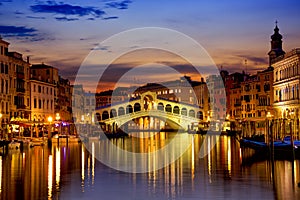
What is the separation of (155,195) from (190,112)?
282 feet

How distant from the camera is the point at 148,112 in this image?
89.3 metres

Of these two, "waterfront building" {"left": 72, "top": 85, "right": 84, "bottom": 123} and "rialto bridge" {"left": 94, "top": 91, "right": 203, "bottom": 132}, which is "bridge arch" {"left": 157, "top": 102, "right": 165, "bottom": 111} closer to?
"rialto bridge" {"left": 94, "top": 91, "right": 203, "bottom": 132}

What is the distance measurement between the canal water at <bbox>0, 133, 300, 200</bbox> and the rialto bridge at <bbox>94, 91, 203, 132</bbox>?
56.8 m

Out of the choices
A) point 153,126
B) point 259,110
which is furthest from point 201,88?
point 259,110

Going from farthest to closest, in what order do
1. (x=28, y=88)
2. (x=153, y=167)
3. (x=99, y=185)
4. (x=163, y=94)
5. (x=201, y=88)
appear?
(x=163, y=94) < (x=201, y=88) < (x=28, y=88) < (x=153, y=167) < (x=99, y=185)

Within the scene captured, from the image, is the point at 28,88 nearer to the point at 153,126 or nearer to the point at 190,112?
the point at 190,112

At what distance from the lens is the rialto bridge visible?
3501 inches

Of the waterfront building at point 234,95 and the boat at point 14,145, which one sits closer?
the boat at point 14,145

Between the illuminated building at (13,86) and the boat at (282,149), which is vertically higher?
the illuminated building at (13,86)

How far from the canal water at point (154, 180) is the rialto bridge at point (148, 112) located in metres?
56.8

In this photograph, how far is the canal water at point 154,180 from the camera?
19.4 meters

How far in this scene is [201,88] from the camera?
113562 mm

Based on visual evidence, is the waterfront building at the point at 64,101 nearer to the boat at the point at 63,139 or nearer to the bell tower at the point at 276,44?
the boat at the point at 63,139

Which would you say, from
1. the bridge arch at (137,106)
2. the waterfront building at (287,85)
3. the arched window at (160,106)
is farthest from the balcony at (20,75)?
the arched window at (160,106)
